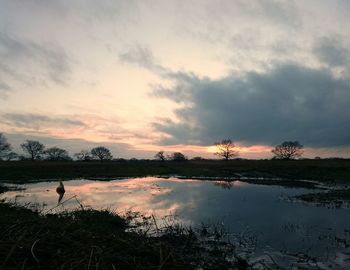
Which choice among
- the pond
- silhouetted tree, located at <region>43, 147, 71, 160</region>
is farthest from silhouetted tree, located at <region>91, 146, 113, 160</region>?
the pond

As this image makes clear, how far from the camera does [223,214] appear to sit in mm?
22625

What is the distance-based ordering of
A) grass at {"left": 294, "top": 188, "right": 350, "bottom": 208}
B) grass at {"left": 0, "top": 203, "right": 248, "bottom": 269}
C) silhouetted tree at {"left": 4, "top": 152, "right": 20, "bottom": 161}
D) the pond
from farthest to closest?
silhouetted tree at {"left": 4, "top": 152, "right": 20, "bottom": 161}
grass at {"left": 294, "top": 188, "right": 350, "bottom": 208}
the pond
grass at {"left": 0, "top": 203, "right": 248, "bottom": 269}

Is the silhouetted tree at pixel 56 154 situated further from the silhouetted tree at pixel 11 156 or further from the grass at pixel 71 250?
the grass at pixel 71 250

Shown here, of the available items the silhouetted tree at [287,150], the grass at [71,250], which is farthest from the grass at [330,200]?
the silhouetted tree at [287,150]

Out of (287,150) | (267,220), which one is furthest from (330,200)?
(287,150)

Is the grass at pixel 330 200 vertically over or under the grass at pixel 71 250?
under

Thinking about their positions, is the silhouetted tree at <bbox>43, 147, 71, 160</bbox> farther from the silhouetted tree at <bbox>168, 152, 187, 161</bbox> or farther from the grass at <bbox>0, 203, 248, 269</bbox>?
the grass at <bbox>0, 203, 248, 269</bbox>

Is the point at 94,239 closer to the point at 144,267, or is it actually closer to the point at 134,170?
the point at 144,267

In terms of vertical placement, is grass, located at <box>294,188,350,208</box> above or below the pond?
above

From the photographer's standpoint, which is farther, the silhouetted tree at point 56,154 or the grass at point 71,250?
the silhouetted tree at point 56,154

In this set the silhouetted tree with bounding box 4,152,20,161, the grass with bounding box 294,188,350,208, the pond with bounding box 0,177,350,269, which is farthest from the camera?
the silhouetted tree with bounding box 4,152,20,161

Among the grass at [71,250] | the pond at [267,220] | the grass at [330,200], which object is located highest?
the grass at [71,250]

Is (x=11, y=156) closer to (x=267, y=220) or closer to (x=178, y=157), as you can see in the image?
(x=178, y=157)

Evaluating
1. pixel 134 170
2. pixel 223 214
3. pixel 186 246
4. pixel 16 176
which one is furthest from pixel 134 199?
pixel 134 170
